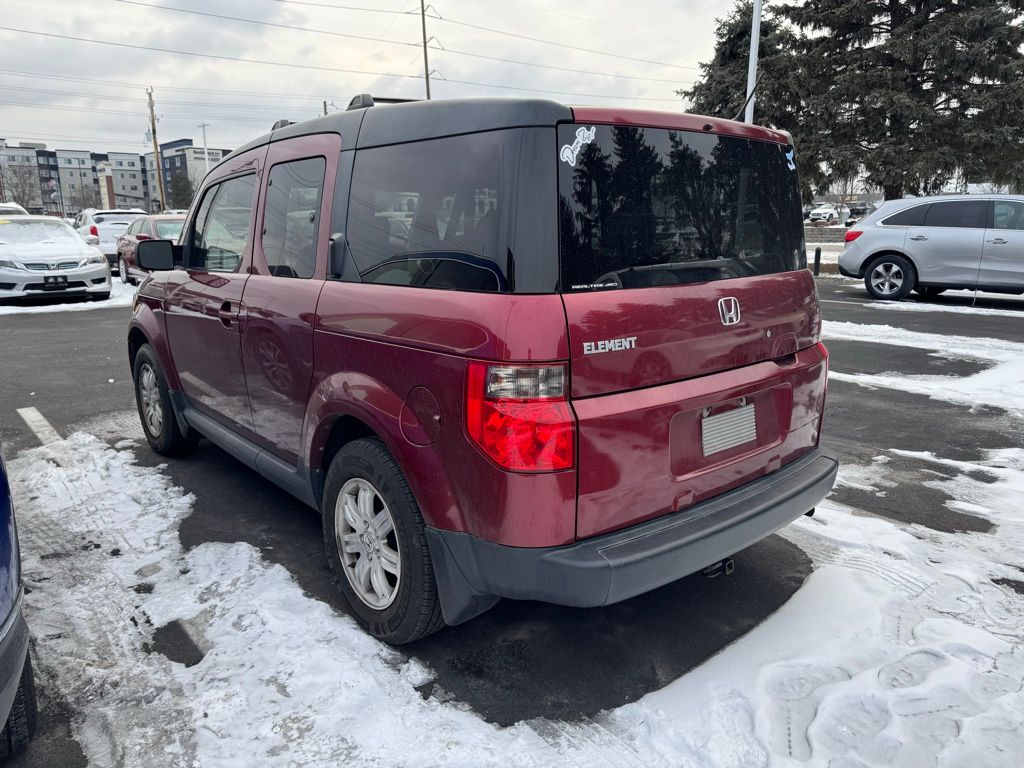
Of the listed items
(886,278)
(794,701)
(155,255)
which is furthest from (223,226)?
(886,278)

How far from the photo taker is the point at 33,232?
543 inches

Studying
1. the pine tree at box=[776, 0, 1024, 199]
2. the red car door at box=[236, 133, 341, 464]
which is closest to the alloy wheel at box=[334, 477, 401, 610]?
the red car door at box=[236, 133, 341, 464]

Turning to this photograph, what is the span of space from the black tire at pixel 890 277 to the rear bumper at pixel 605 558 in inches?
439

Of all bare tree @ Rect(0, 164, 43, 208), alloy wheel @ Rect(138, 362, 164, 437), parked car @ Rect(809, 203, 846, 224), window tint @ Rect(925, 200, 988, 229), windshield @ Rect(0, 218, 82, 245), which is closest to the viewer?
alloy wheel @ Rect(138, 362, 164, 437)

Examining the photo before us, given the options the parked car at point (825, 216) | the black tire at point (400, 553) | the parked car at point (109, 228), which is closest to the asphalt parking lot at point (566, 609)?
the black tire at point (400, 553)

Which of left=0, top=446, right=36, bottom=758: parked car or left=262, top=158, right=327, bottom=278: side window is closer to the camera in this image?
left=0, top=446, right=36, bottom=758: parked car

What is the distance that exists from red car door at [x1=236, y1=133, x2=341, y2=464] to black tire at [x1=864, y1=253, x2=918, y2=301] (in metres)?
11.6

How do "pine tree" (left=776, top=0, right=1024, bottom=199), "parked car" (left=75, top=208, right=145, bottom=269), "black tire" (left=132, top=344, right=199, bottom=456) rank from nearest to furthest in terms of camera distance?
"black tire" (left=132, top=344, right=199, bottom=456) < "parked car" (left=75, top=208, right=145, bottom=269) < "pine tree" (left=776, top=0, right=1024, bottom=199)

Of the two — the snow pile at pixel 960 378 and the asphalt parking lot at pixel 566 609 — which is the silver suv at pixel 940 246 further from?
the asphalt parking lot at pixel 566 609

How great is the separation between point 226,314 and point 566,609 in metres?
2.23

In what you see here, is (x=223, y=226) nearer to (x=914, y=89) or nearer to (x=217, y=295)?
(x=217, y=295)

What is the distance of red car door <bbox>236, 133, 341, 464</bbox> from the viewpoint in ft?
9.98

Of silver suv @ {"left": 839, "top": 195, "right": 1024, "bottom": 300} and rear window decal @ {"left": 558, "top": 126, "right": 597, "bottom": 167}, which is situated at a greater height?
rear window decal @ {"left": 558, "top": 126, "right": 597, "bottom": 167}

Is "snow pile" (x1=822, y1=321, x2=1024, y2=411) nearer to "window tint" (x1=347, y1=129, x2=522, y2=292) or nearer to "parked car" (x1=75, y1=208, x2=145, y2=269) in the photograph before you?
"window tint" (x1=347, y1=129, x2=522, y2=292)
